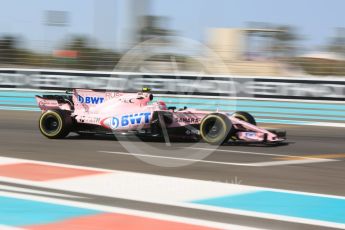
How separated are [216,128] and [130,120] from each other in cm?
144

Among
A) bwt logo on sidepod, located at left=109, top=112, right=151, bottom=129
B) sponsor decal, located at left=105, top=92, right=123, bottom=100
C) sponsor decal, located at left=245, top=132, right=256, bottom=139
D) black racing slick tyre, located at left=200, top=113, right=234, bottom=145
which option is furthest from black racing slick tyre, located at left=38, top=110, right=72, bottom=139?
sponsor decal, located at left=245, top=132, right=256, bottom=139

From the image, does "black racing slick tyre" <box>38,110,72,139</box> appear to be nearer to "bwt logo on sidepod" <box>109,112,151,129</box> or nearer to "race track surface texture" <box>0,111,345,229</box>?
"race track surface texture" <box>0,111,345,229</box>

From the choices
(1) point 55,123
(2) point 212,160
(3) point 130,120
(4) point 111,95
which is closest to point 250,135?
(2) point 212,160

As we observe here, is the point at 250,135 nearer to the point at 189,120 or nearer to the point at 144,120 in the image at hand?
the point at 189,120

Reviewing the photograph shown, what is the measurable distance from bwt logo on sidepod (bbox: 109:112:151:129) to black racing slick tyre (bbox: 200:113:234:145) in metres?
0.93

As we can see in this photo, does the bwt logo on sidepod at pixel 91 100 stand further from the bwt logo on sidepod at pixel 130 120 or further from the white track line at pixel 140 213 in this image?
the white track line at pixel 140 213

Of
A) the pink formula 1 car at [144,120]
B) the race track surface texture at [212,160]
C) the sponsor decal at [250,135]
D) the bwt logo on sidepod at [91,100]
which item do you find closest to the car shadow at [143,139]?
the race track surface texture at [212,160]

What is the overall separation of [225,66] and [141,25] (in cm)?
450

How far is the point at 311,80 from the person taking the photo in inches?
667

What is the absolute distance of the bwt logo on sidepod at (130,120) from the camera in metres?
10.3

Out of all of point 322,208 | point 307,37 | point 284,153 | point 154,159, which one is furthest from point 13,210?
point 307,37

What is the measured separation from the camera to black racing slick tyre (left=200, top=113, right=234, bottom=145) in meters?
9.97

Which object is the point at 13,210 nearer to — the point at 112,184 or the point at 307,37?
the point at 112,184

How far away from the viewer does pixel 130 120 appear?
10.3m
